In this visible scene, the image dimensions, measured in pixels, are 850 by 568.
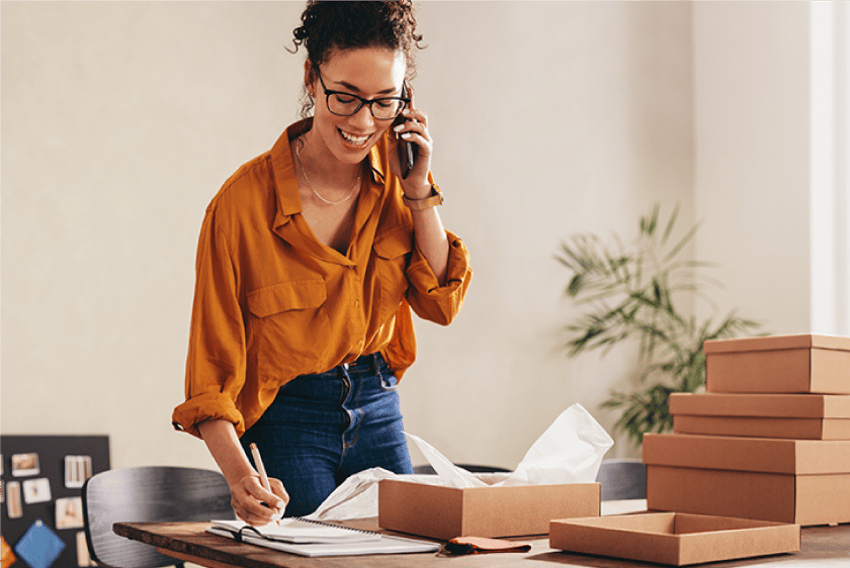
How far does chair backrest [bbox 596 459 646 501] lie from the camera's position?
2182 millimetres

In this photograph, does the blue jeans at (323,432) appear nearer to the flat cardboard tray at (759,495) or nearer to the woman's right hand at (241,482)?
the woman's right hand at (241,482)

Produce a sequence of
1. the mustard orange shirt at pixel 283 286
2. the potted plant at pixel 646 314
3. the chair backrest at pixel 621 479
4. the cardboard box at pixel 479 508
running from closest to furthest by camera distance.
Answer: the cardboard box at pixel 479 508, the mustard orange shirt at pixel 283 286, the chair backrest at pixel 621 479, the potted plant at pixel 646 314

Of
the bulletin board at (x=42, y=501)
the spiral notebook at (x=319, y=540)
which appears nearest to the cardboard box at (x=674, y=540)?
the spiral notebook at (x=319, y=540)

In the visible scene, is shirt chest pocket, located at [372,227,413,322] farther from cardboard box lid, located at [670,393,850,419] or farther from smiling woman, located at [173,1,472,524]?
cardboard box lid, located at [670,393,850,419]

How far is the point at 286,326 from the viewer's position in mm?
1405

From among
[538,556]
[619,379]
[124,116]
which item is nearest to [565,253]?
[619,379]

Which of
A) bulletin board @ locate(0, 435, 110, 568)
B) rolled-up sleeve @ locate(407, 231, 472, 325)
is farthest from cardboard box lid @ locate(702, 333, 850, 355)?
bulletin board @ locate(0, 435, 110, 568)

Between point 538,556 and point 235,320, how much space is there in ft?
2.18

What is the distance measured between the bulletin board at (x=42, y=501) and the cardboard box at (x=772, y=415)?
1939 mm

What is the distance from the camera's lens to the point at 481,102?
12.1 ft

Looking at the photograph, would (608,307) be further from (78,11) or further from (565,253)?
(78,11)

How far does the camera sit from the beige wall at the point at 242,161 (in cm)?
269

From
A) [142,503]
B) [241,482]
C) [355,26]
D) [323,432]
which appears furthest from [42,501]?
[355,26]

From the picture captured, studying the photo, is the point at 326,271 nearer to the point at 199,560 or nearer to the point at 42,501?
the point at 199,560
